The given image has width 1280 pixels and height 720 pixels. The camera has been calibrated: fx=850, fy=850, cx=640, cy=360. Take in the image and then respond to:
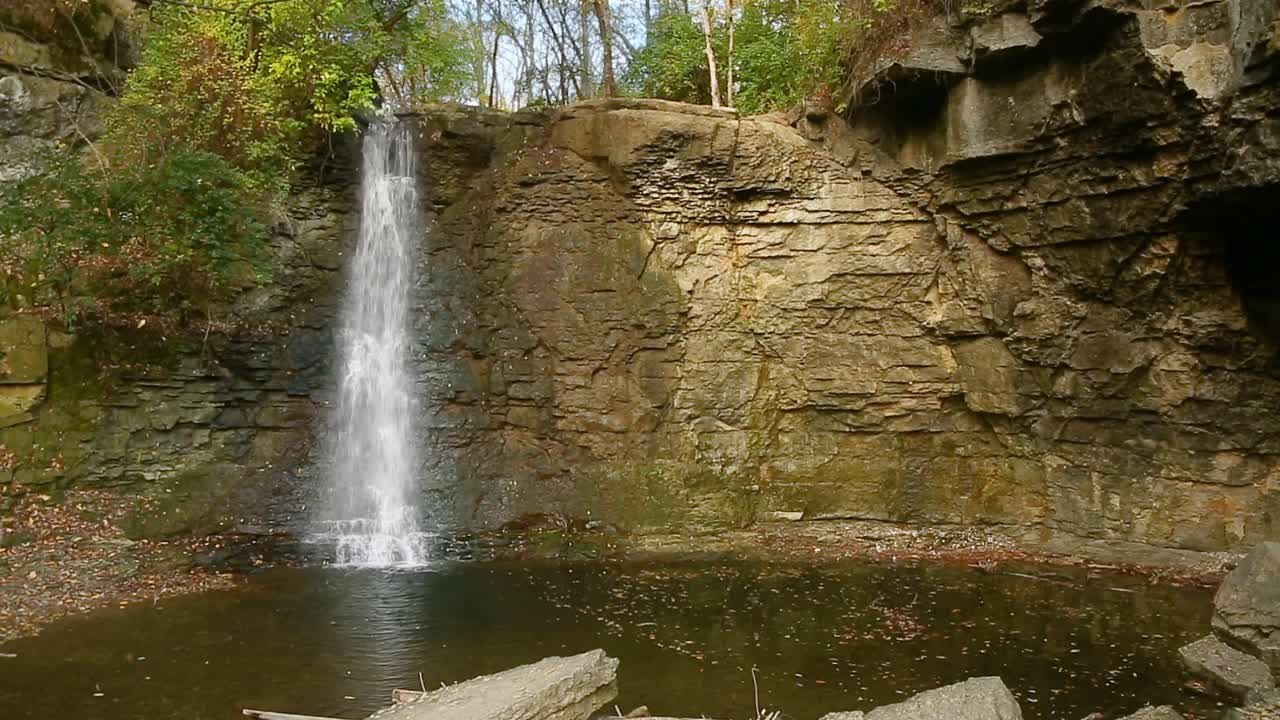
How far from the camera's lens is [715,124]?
12.8 metres

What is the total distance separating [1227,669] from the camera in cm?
667

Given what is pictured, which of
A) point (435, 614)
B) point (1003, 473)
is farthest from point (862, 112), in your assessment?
point (435, 614)

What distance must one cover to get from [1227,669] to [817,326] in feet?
23.5

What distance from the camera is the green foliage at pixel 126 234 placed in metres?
10.6

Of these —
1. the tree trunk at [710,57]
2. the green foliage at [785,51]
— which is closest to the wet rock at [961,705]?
the green foliage at [785,51]

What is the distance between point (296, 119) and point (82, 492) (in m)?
6.17

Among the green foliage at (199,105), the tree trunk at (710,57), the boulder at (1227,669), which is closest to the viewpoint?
the boulder at (1227,669)

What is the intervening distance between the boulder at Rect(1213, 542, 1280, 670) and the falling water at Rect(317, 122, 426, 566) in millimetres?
9228

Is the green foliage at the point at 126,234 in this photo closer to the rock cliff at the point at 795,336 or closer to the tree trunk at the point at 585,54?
the rock cliff at the point at 795,336

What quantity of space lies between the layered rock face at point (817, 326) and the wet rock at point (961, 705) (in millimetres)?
7445

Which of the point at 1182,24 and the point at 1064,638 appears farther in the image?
the point at 1182,24

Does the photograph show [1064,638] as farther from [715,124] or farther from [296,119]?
[296,119]

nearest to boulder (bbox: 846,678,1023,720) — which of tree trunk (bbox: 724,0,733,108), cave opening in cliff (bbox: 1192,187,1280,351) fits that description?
cave opening in cliff (bbox: 1192,187,1280,351)

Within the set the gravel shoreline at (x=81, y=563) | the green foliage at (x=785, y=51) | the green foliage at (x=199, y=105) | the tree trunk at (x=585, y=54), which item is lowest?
the gravel shoreline at (x=81, y=563)
